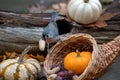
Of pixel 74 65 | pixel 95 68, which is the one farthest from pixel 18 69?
pixel 95 68

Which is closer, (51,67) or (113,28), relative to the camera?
(51,67)

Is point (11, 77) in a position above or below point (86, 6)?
below

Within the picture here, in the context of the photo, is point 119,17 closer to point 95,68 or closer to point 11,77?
point 95,68

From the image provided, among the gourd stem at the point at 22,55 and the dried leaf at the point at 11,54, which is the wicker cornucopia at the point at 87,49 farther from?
the dried leaf at the point at 11,54

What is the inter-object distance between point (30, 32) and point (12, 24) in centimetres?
21

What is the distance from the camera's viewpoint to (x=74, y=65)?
301cm

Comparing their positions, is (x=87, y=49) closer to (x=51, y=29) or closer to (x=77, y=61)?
(x=77, y=61)

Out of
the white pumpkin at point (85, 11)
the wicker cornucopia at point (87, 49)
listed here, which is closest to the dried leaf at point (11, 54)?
the wicker cornucopia at point (87, 49)

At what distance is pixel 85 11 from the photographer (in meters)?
3.45

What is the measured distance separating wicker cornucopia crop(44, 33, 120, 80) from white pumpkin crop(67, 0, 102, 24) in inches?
13.0

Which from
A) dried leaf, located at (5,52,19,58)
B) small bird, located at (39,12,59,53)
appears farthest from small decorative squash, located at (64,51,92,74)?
dried leaf, located at (5,52,19,58)

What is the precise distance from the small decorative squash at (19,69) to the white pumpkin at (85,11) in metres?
0.63

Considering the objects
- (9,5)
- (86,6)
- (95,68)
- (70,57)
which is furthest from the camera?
(9,5)

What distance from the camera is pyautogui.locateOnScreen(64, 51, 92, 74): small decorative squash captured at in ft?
9.80
